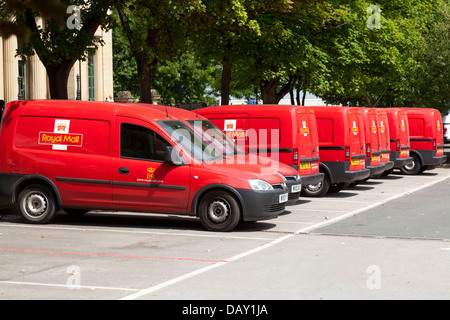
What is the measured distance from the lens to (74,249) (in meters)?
10.6

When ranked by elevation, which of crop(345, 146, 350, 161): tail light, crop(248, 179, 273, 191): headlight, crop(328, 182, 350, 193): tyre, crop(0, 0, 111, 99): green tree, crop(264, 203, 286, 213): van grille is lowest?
crop(328, 182, 350, 193): tyre

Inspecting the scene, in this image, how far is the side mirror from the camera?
492 inches

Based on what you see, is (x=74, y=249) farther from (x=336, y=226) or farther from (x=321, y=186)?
(x=321, y=186)

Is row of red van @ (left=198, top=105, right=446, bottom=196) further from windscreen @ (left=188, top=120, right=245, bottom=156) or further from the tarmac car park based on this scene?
windscreen @ (left=188, top=120, right=245, bottom=156)

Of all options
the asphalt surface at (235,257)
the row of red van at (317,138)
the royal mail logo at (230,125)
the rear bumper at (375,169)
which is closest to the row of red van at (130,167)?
the asphalt surface at (235,257)

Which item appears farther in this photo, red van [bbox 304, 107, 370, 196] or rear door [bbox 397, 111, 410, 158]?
rear door [bbox 397, 111, 410, 158]

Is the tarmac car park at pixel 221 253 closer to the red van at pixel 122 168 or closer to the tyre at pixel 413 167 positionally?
the red van at pixel 122 168

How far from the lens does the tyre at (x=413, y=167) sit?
26420 millimetres

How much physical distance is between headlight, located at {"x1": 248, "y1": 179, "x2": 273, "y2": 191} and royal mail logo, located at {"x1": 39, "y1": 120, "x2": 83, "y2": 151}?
2933mm

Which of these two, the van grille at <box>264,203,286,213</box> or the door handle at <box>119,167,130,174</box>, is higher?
the door handle at <box>119,167,130,174</box>

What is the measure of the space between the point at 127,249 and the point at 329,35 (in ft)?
78.5

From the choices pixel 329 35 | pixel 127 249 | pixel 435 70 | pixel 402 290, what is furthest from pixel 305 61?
pixel 402 290

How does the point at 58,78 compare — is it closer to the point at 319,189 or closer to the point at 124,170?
the point at 319,189

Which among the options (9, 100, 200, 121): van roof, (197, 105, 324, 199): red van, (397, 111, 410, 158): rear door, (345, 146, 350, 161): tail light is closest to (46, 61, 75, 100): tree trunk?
(197, 105, 324, 199): red van
